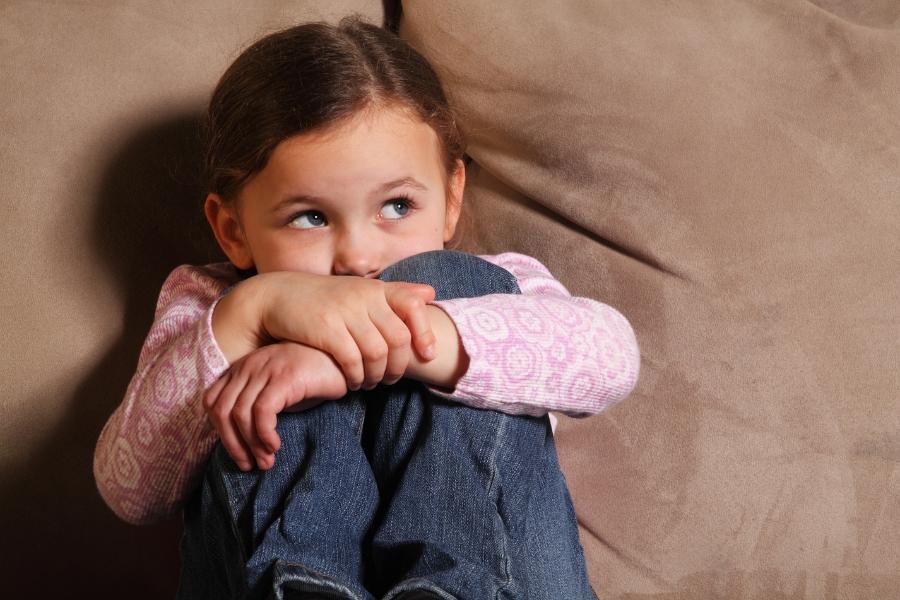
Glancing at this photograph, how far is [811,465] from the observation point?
86cm

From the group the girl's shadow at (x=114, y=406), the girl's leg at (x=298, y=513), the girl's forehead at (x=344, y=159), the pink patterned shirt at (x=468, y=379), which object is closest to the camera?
the girl's leg at (x=298, y=513)

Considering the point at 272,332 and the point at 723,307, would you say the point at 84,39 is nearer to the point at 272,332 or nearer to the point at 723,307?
the point at 272,332

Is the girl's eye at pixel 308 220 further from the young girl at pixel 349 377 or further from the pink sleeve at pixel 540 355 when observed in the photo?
the pink sleeve at pixel 540 355

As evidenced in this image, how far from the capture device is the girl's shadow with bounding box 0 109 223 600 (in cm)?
96

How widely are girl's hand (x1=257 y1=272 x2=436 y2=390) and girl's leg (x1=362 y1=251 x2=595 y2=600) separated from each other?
0.06m

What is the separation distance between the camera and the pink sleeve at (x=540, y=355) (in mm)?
710

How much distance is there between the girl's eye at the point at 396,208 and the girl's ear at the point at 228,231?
0.16 metres

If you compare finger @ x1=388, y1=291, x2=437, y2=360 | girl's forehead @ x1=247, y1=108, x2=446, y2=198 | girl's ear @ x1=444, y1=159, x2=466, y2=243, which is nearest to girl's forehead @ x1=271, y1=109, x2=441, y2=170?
girl's forehead @ x1=247, y1=108, x2=446, y2=198

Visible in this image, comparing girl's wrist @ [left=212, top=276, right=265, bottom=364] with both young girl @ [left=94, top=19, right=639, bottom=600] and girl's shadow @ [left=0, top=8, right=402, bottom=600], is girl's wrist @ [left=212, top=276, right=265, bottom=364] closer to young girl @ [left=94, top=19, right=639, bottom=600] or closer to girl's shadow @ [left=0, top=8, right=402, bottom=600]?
young girl @ [left=94, top=19, right=639, bottom=600]

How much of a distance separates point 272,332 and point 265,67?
32 cm

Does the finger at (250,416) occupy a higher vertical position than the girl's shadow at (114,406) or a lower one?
higher

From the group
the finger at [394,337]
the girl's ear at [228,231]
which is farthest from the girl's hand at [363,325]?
the girl's ear at [228,231]

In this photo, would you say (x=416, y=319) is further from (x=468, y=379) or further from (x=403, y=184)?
(x=403, y=184)

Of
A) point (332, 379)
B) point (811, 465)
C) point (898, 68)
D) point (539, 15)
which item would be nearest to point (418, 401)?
point (332, 379)
